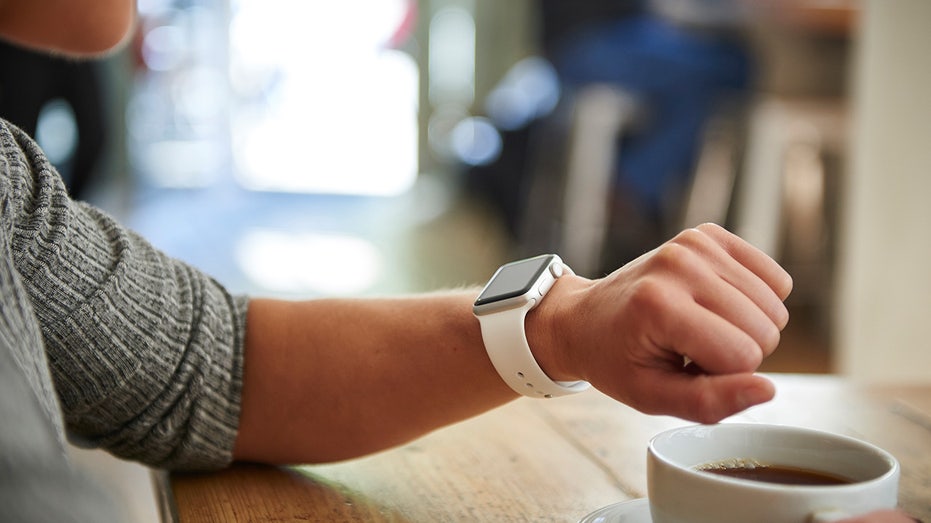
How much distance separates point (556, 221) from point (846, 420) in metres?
2.85

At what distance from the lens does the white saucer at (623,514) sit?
53 centimetres

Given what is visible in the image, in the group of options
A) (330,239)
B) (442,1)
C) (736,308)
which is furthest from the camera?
(442,1)

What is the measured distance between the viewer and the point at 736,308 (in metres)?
0.49

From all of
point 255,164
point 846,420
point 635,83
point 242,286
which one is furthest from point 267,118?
point 846,420

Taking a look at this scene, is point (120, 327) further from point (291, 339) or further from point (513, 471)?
point (513, 471)

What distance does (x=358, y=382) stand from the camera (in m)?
0.69

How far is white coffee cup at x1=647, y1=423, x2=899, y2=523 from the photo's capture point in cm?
42

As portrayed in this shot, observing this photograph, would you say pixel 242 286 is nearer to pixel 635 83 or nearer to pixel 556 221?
pixel 556 221

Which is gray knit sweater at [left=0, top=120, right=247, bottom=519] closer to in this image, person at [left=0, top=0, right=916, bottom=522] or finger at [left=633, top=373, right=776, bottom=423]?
person at [left=0, top=0, right=916, bottom=522]

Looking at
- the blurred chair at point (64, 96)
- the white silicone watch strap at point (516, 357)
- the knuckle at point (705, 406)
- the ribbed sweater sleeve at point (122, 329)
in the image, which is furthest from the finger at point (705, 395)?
the blurred chair at point (64, 96)

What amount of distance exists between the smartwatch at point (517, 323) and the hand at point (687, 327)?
0.15ft

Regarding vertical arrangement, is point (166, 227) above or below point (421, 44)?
below

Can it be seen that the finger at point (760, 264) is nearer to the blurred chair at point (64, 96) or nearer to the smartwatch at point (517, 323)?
the smartwatch at point (517, 323)

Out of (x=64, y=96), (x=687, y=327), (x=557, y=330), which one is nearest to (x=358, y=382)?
(x=557, y=330)
